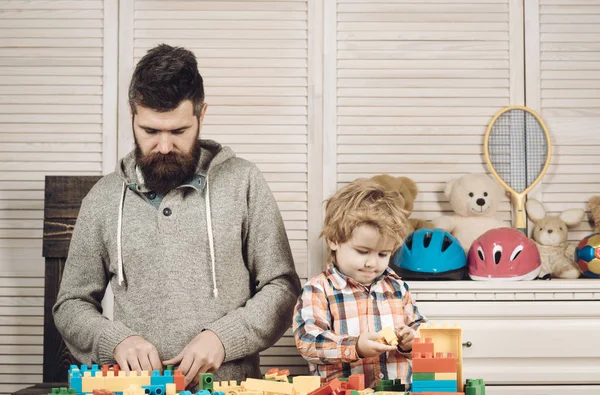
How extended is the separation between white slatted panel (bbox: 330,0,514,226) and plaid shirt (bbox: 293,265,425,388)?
879 mm

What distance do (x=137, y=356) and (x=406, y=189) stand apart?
4.11 ft

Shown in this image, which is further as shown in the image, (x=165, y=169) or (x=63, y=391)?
(x=165, y=169)

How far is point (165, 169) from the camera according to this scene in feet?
5.79

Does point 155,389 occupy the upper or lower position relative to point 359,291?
lower

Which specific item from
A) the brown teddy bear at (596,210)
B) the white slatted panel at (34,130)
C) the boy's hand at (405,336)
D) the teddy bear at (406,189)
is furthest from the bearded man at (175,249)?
the brown teddy bear at (596,210)

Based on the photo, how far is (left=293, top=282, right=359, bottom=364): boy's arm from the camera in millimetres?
1606

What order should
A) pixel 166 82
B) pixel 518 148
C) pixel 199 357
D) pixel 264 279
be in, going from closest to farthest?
pixel 199 357 → pixel 166 82 → pixel 264 279 → pixel 518 148

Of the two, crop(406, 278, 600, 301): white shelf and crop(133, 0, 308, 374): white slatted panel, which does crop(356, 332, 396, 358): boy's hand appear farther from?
crop(133, 0, 308, 374): white slatted panel

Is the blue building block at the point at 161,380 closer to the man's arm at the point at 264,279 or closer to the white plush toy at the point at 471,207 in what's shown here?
the man's arm at the point at 264,279

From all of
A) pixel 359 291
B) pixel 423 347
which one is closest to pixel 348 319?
pixel 359 291

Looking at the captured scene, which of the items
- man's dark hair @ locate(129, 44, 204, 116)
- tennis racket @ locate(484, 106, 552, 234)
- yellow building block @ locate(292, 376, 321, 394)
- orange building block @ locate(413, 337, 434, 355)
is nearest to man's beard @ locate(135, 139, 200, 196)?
man's dark hair @ locate(129, 44, 204, 116)

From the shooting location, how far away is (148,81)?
1735 mm

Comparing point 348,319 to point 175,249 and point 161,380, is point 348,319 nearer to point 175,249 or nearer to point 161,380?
point 175,249

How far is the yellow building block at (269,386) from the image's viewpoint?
4.25ft
